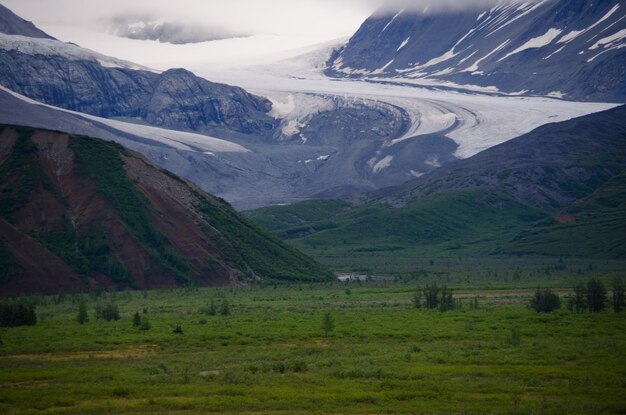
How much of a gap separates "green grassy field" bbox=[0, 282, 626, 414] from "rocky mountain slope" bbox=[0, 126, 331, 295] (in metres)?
29.5

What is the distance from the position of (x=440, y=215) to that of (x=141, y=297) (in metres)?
115

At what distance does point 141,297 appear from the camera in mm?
86875

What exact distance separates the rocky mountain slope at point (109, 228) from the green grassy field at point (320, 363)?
2953 cm

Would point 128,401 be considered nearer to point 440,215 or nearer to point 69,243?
point 69,243

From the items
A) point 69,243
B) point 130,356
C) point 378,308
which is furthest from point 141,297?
point 130,356

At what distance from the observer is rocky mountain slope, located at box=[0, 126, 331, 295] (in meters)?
94.6

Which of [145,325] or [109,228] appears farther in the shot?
[109,228]

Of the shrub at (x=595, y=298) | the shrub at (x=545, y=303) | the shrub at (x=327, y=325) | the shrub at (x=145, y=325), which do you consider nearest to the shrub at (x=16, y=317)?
the shrub at (x=145, y=325)

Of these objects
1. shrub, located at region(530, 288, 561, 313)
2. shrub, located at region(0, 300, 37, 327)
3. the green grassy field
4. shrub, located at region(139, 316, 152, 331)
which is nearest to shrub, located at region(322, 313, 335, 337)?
the green grassy field

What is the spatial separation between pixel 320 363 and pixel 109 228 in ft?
221

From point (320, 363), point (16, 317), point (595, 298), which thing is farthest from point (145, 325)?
point (595, 298)

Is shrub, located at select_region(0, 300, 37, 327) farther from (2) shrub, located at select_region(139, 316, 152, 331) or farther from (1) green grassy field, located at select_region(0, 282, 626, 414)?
(2) shrub, located at select_region(139, 316, 152, 331)

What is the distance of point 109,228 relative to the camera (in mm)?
104000

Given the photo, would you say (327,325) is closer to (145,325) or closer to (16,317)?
(145,325)
